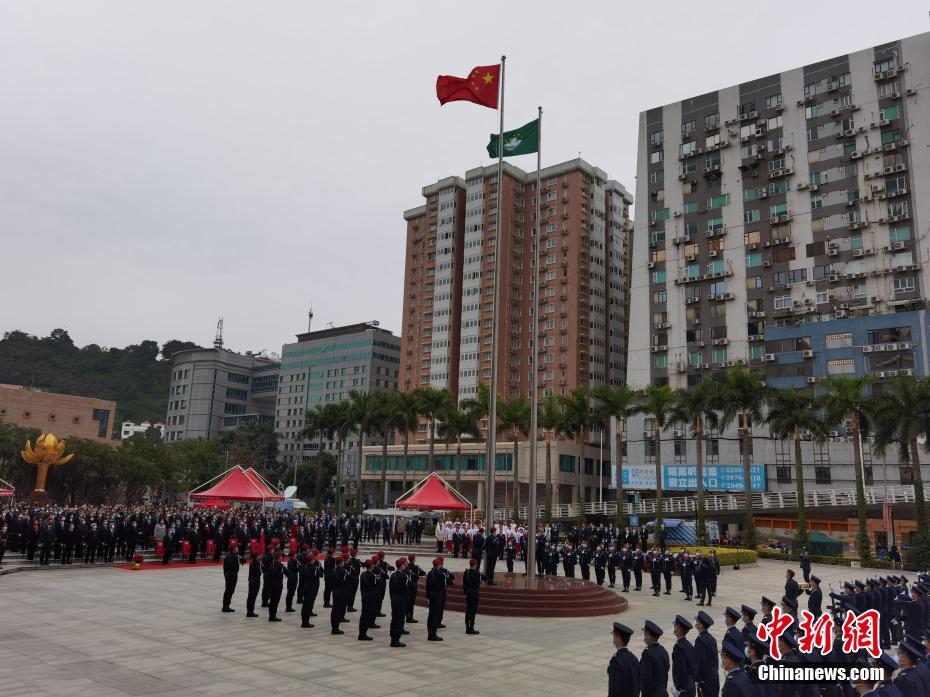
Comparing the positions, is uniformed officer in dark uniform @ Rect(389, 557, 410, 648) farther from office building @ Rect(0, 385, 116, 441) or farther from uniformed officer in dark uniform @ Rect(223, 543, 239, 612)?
office building @ Rect(0, 385, 116, 441)

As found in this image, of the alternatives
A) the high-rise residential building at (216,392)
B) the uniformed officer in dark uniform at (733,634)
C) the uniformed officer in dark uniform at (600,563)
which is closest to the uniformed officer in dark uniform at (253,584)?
the uniformed officer in dark uniform at (733,634)

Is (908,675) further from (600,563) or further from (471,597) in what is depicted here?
(600,563)

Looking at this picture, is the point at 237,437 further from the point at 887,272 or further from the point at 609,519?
the point at 887,272

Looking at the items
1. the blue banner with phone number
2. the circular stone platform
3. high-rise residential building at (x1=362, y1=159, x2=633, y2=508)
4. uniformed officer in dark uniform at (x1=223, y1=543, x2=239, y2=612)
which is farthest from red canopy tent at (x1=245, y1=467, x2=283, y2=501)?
high-rise residential building at (x1=362, y1=159, x2=633, y2=508)

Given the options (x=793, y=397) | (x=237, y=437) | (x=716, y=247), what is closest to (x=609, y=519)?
(x=793, y=397)

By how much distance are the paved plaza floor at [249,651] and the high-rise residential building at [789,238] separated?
172 ft

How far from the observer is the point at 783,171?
73.4 meters

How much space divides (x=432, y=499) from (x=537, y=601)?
1508 cm

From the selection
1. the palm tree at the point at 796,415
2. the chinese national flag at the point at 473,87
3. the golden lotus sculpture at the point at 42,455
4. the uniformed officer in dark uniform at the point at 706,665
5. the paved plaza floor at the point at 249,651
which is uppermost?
the chinese national flag at the point at 473,87

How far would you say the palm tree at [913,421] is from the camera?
1495 inches

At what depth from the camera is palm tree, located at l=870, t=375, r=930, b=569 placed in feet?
125

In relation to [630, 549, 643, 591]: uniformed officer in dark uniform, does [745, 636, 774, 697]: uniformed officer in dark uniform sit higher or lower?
higher

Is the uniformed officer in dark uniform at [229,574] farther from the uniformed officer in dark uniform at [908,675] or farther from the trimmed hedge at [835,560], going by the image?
the trimmed hedge at [835,560]

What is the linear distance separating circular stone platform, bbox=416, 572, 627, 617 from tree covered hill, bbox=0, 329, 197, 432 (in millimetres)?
143305
